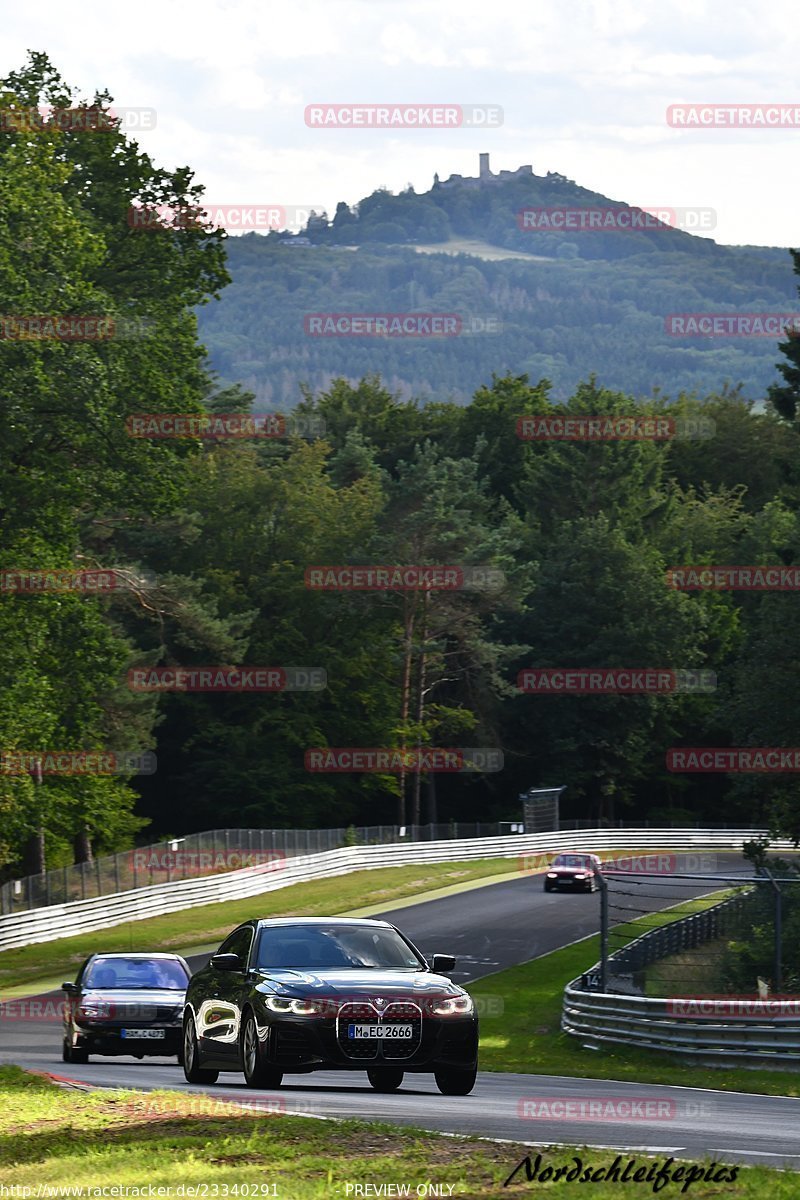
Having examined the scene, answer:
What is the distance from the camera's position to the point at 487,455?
343 feet

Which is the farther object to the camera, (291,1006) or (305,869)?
(305,869)

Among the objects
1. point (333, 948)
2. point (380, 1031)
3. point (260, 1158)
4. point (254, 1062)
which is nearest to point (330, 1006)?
point (380, 1031)

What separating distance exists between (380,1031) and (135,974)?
29.6 feet

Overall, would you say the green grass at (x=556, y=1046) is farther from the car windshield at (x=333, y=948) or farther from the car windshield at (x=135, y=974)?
the car windshield at (x=333, y=948)

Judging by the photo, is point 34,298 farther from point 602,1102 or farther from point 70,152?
point 602,1102

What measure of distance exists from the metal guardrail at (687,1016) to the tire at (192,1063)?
831cm

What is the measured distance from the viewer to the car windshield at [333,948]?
1489 centimetres

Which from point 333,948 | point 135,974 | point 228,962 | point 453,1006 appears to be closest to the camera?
point 453,1006

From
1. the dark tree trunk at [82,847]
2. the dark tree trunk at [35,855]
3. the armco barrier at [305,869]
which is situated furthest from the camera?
the dark tree trunk at [82,847]

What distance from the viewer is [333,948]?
593 inches

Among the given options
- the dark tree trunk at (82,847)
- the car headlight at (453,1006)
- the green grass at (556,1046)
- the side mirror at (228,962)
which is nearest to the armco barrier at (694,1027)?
the green grass at (556,1046)

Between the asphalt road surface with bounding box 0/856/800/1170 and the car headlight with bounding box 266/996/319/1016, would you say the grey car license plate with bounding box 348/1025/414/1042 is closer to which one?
the car headlight with bounding box 266/996/319/1016

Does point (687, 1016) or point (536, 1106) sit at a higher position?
point (536, 1106)

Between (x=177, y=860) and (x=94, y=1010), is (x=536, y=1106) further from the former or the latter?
(x=177, y=860)
